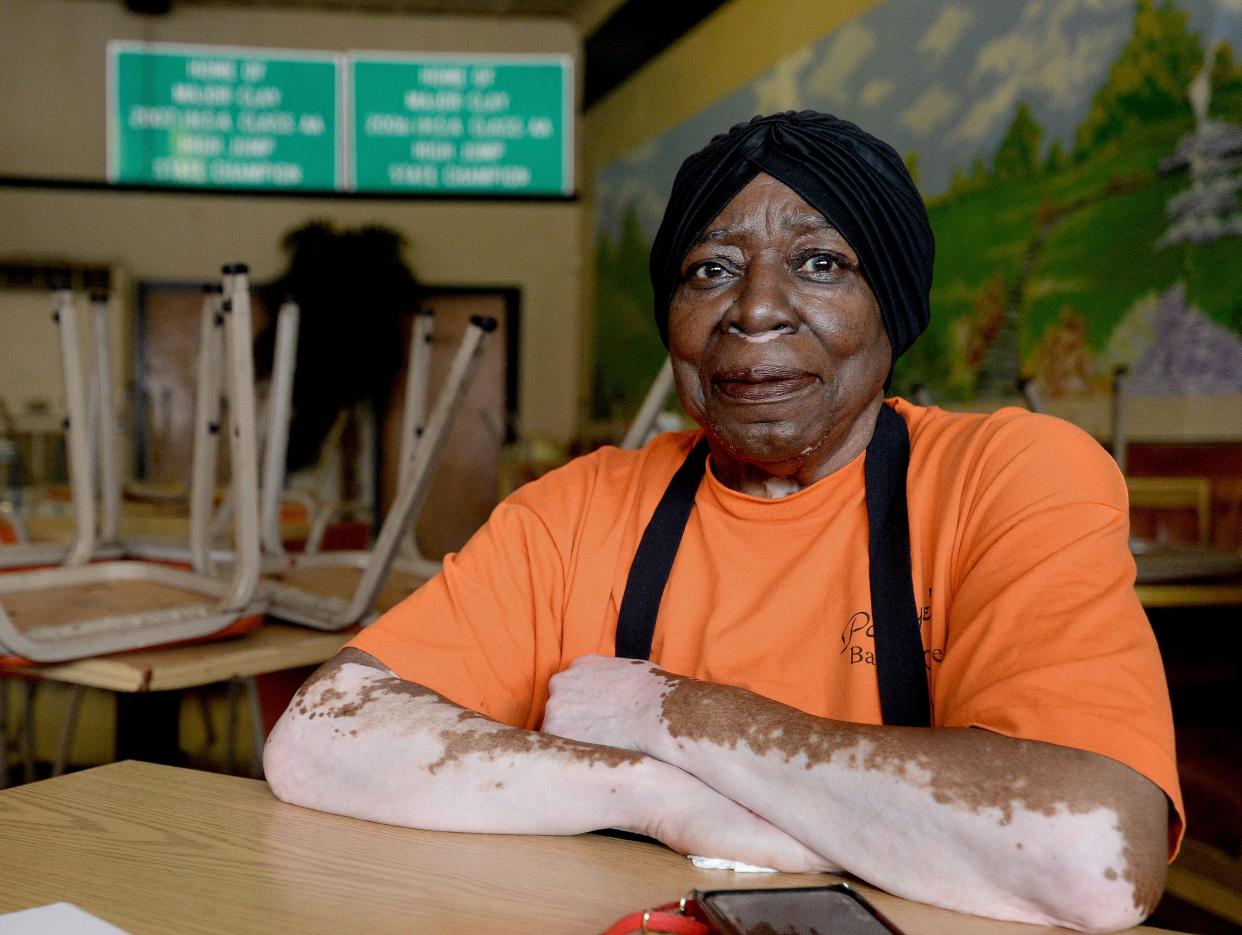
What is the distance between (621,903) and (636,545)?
54cm

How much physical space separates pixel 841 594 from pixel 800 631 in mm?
58

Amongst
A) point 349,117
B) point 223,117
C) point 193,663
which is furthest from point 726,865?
point 223,117

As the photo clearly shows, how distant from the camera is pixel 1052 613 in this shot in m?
0.85

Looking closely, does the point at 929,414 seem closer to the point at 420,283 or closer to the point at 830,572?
the point at 830,572

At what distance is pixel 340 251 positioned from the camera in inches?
303

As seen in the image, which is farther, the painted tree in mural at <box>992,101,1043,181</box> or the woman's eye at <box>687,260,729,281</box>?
the painted tree in mural at <box>992,101,1043,181</box>

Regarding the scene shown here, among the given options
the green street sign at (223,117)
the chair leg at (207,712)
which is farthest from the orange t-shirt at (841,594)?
the green street sign at (223,117)

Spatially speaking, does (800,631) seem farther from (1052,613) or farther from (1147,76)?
(1147,76)

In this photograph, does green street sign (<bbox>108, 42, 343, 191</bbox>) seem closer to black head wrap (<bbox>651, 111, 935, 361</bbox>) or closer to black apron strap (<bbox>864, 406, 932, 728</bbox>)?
black head wrap (<bbox>651, 111, 935, 361</bbox>)

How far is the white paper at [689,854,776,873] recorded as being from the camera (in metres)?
0.79

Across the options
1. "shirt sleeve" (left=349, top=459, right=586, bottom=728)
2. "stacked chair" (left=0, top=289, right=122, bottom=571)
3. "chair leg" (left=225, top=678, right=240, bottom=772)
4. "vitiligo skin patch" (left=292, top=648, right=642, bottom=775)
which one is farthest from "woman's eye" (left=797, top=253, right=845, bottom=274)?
"chair leg" (left=225, top=678, right=240, bottom=772)

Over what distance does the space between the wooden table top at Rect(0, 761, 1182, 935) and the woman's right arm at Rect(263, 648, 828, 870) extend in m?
0.02

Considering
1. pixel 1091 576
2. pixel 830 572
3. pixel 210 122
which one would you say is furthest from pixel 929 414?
pixel 210 122

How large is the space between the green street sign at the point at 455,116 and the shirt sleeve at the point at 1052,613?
A: 7704 mm
